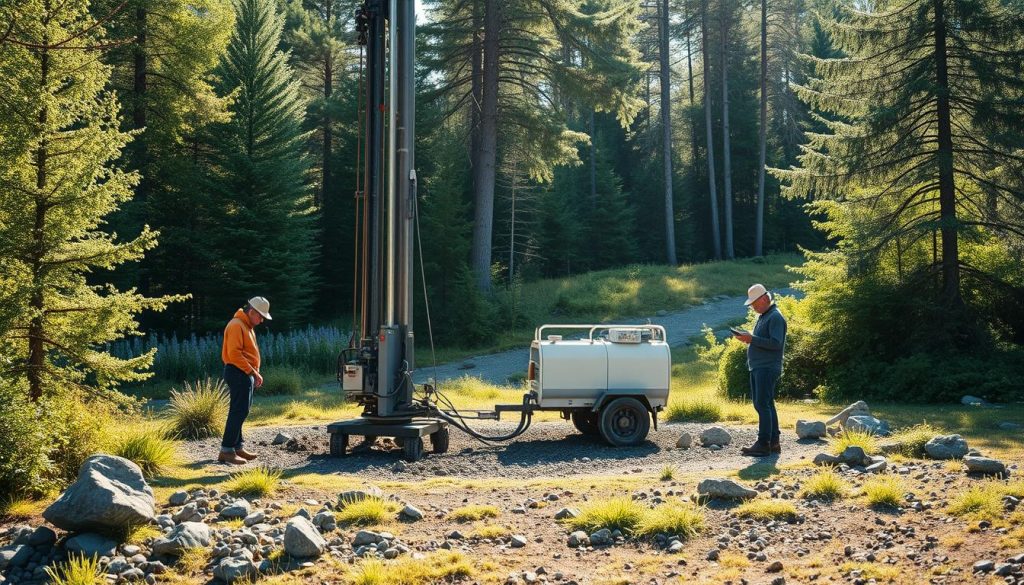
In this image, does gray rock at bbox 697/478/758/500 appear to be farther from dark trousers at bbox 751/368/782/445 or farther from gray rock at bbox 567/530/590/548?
dark trousers at bbox 751/368/782/445

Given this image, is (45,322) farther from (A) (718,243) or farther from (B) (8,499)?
(A) (718,243)

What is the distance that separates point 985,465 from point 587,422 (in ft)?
18.9

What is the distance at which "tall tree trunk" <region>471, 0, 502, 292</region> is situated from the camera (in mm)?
29328

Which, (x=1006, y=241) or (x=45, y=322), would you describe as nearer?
(x=45, y=322)

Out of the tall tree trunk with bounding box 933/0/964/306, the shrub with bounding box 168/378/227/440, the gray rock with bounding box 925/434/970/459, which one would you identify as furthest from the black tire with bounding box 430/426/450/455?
the tall tree trunk with bounding box 933/0/964/306

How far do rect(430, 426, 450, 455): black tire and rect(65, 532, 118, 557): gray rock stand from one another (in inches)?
208

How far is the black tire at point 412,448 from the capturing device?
11.3m

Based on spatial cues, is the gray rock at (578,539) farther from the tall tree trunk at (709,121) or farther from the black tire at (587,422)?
the tall tree trunk at (709,121)

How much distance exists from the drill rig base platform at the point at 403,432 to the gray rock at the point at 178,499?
3.07 metres

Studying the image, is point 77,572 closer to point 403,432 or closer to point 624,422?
point 403,432

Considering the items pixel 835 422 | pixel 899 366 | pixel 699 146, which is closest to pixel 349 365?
pixel 835 422

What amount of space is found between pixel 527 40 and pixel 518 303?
9.19 metres

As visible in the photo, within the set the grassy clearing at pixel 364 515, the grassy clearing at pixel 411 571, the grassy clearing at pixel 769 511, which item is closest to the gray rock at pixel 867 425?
the grassy clearing at pixel 769 511

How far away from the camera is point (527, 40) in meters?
29.5
